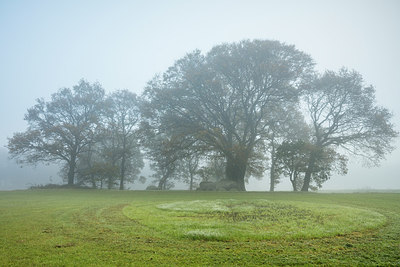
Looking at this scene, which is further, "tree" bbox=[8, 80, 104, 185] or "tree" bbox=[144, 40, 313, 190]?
"tree" bbox=[8, 80, 104, 185]

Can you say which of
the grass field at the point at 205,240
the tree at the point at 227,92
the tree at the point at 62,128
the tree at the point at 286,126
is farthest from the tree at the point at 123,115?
the grass field at the point at 205,240

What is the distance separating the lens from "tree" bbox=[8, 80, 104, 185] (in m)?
35.8

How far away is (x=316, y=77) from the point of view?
3362 centimetres

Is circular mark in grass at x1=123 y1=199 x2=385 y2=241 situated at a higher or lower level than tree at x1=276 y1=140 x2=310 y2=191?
lower

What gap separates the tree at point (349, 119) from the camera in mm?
29844

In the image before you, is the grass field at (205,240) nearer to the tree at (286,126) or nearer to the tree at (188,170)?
the tree at (286,126)

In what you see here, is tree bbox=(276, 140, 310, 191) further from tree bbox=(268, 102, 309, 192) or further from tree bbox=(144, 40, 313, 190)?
tree bbox=(144, 40, 313, 190)

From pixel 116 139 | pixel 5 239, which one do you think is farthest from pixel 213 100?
pixel 5 239

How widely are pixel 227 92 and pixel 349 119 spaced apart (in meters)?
15.5

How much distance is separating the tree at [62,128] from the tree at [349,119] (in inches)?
1265

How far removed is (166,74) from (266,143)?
17398 mm

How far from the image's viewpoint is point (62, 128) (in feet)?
121

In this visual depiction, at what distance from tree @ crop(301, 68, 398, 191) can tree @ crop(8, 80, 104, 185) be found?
32132 millimetres

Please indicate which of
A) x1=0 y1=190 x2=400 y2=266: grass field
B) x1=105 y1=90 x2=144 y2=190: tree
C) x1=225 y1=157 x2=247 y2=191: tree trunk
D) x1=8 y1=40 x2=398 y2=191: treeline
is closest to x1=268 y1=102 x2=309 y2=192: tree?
x1=8 y1=40 x2=398 y2=191: treeline
